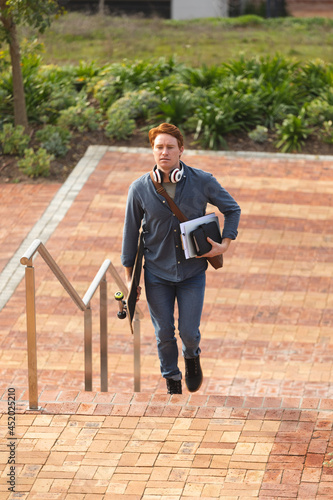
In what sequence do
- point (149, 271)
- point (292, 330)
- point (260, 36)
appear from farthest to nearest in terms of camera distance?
point (260, 36) < point (292, 330) < point (149, 271)

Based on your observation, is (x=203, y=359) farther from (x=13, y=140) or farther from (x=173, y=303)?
(x=13, y=140)

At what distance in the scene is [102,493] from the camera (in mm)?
4598

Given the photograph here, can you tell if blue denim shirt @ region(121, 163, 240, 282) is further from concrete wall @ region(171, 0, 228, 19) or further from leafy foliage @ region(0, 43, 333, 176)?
concrete wall @ region(171, 0, 228, 19)

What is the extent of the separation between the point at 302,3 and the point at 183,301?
95.0 ft

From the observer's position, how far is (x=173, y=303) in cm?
599

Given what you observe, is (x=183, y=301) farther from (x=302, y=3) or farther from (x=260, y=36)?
(x=302, y=3)

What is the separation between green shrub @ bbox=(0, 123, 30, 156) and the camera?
42.1 feet

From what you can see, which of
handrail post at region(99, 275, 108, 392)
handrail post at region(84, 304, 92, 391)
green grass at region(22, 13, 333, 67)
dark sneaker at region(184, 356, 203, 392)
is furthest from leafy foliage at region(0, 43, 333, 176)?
dark sneaker at region(184, 356, 203, 392)

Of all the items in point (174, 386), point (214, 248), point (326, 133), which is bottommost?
point (326, 133)

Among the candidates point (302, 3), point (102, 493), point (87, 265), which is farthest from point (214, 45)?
point (102, 493)

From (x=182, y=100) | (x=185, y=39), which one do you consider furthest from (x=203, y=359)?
(x=185, y=39)

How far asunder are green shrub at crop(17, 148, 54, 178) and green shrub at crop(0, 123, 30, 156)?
0.39 metres

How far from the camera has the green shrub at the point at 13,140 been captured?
505 inches

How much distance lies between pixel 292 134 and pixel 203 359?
6.08 meters
